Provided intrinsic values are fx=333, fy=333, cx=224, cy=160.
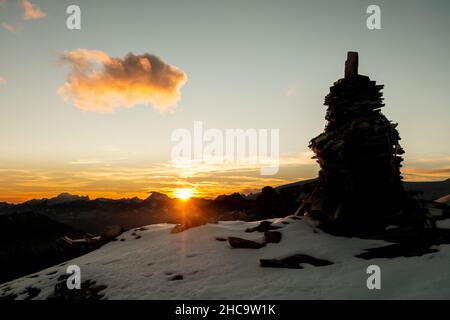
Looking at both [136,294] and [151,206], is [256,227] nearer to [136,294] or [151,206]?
[136,294]

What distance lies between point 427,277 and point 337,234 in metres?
6.47

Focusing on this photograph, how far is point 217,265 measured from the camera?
1602 centimetres

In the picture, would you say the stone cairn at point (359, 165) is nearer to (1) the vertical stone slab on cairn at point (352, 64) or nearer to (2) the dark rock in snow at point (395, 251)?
(1) the vertical stone slab on cairn at point (352, 64)

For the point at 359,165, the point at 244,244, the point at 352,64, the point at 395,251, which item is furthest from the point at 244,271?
the point at 352,64

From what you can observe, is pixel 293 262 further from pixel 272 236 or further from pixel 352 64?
pixel 352 64

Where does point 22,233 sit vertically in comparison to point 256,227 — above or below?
below

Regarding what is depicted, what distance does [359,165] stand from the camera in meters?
19.5

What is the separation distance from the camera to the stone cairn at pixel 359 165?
18.5 m

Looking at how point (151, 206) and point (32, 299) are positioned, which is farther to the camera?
point (151, 206)

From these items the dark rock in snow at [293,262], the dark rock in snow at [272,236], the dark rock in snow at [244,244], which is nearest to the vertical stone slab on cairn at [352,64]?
the dark rock in snow at [272,236]

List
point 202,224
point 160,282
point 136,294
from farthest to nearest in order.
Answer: point 202,224, point 160,282, point 136,294

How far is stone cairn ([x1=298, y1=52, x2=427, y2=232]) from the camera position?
18531 millimetres

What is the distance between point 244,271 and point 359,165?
31.5ft

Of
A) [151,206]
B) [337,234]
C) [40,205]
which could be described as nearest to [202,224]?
[337,234]
